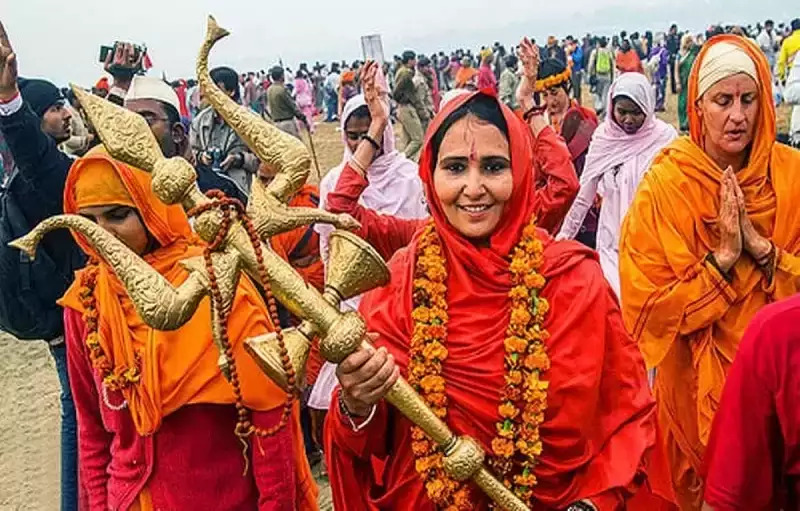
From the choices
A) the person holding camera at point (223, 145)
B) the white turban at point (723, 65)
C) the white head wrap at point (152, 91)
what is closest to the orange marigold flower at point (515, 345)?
the white turban at point (723, 65)

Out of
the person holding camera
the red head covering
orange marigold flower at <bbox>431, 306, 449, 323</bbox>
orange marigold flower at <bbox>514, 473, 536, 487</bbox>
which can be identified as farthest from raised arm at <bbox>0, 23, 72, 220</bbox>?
the person holding camera

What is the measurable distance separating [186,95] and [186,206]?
71.9 ft

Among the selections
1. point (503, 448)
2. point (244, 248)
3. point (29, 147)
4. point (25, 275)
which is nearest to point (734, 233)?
point (503, 448)

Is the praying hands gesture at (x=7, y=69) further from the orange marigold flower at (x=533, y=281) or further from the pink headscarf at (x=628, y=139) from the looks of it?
the pink headscarf at (x=628, y=139)

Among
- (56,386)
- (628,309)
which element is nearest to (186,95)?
(56,386)

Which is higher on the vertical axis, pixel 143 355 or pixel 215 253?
pixel 215 253

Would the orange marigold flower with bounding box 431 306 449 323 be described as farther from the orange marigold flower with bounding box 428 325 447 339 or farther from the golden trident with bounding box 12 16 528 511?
the golden trident with bounding box 12 16 528 511

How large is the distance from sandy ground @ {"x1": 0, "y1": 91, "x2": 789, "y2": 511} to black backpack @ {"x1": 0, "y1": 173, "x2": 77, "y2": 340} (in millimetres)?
2029

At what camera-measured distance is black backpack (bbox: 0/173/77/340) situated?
3.71m

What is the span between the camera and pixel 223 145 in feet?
22.7

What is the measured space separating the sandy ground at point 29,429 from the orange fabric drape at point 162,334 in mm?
2613

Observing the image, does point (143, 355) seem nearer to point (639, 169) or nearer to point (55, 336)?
point (55, 336)

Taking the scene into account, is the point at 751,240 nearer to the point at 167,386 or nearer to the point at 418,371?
the point at 418,371

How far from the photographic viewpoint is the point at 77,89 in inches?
74.8
